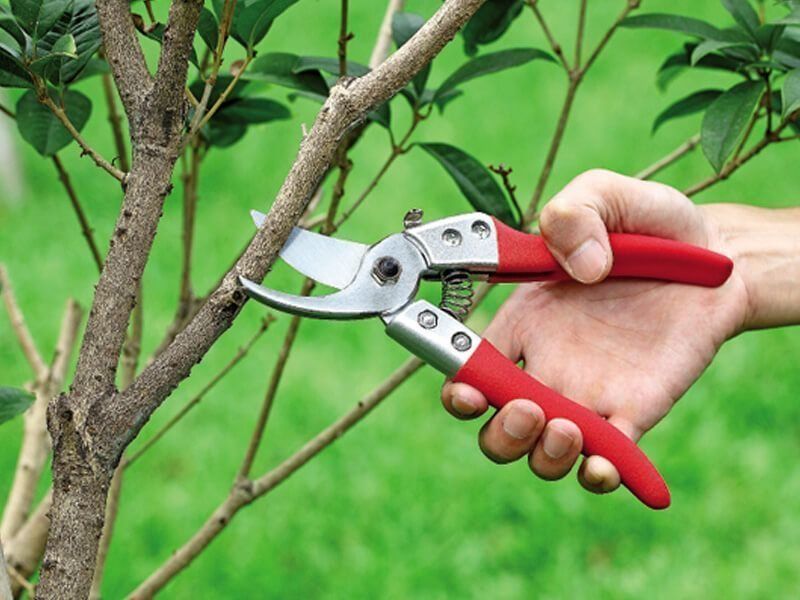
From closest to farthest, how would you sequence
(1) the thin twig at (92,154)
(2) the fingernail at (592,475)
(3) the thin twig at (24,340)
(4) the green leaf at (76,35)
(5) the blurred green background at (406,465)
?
(1) the thin twig at (92,154), (4) the green leaf at (76,35), (2) the fingernail at (592,475), (3) the thin twig at (24,340), (5) the blurred green background at (406,465)

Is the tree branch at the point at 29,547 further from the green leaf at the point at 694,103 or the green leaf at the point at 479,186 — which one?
the green leaf at the point at 694,103

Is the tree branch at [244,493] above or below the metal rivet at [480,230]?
below

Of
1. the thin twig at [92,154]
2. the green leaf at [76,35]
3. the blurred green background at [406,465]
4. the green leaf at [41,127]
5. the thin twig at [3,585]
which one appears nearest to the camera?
the thin twig at [3,585]

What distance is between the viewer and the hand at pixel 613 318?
129 centimetres

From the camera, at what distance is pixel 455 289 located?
125cm

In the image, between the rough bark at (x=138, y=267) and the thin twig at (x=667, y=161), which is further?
the thin twig at (x=667, y=161)

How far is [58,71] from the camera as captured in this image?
110cm

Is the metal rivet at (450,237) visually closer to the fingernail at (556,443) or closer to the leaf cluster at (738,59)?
the fingernail at (556,443)

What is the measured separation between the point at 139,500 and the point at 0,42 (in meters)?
2.01

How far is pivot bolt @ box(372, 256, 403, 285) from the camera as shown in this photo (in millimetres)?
1201

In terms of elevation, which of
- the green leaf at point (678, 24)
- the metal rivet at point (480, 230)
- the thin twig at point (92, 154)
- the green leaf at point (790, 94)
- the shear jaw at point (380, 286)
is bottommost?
the shear jaw at point (380, 286)

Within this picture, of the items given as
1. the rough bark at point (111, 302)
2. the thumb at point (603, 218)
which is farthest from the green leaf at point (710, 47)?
the rough bark at point (111, 302)

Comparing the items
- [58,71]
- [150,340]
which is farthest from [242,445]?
[58,71]

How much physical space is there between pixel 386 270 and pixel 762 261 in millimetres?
613
